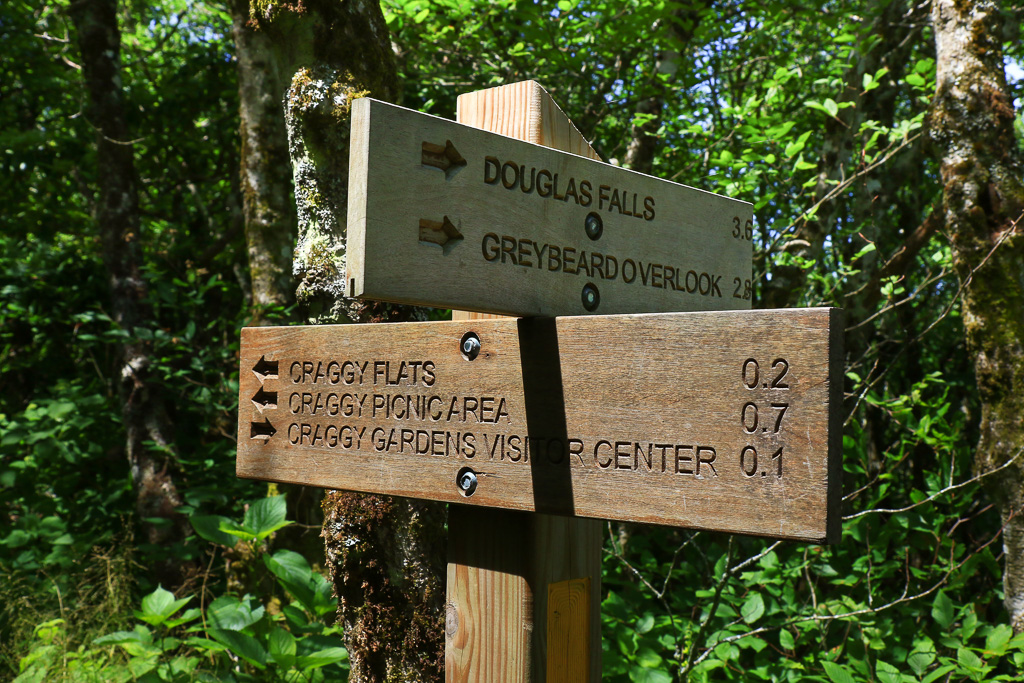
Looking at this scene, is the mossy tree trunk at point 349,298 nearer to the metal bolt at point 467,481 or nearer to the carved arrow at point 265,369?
the carved arrow at point 265,369

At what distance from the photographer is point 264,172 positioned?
164 inches

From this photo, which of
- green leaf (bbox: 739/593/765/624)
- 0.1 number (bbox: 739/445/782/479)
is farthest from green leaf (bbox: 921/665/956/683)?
0.1 number (bbox: 739/445/782/479)

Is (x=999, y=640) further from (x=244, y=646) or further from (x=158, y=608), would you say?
(x=158, y=608)

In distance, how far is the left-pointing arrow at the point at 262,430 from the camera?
1.65 meters

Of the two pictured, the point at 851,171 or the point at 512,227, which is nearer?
the point at 512,227

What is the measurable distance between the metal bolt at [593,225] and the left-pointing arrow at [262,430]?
79 cm

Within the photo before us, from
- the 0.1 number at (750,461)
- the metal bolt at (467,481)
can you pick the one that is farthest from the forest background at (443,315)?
the 0.1 number at (750,461)

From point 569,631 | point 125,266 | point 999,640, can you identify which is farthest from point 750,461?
point 125,266

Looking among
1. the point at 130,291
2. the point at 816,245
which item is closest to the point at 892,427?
the point at 816,245

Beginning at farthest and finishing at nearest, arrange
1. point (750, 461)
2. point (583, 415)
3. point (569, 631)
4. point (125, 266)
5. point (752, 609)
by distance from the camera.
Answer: point (125, 266)
point (752, 609)
point (569, 631)
point (583, 415)
point (750, 461)

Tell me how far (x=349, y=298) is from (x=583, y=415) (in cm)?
105

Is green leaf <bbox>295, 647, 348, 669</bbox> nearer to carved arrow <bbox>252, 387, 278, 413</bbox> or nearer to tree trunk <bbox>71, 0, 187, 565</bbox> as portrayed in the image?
carved arrow <bbox>252, 387, 278, 413</bbox>

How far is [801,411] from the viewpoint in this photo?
0.98 metres

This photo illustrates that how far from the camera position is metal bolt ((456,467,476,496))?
132 cm
